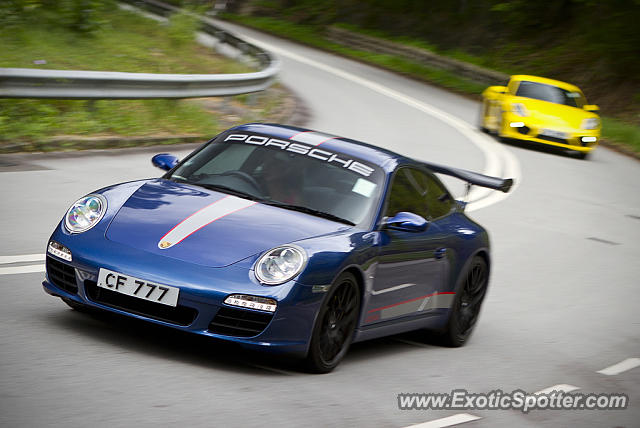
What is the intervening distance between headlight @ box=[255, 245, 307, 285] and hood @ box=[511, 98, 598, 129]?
16602 millimetres

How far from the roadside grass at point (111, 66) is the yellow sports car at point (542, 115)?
510 cm

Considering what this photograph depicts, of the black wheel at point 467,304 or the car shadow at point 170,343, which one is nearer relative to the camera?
the car shadow at point 170,343

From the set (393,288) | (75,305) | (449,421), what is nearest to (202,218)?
(75,305)

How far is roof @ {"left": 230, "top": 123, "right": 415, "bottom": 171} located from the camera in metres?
6.91

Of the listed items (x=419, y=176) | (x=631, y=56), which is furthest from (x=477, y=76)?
(x=419, y=176)

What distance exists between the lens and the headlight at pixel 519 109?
21625 mm

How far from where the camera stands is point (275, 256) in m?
5.57

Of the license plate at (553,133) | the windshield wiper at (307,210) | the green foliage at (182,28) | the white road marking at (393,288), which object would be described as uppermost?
the windshield wiper at (307,210)

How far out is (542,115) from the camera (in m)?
21.5

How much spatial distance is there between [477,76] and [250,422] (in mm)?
29120

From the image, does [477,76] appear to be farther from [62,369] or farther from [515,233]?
[62,369]
